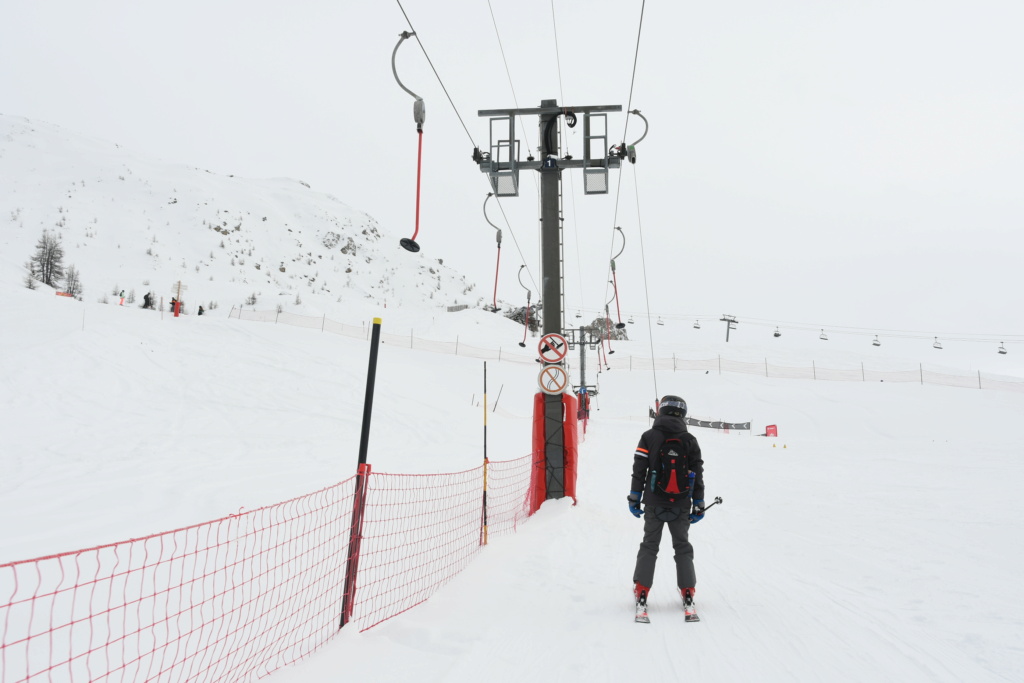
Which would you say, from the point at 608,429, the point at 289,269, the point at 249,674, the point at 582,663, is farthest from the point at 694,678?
the point at 289,269

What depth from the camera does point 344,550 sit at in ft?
19.8

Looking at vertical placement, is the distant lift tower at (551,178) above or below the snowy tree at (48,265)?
below

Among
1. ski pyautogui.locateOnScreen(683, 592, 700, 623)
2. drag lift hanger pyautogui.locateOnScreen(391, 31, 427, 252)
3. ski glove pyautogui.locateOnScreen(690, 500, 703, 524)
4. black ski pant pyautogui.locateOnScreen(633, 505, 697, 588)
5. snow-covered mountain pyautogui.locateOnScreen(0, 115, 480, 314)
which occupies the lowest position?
ski pyautogui.locateOnScreen(683, 592, 700, 623)

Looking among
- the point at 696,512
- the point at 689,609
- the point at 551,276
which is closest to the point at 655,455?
the point at 696,512

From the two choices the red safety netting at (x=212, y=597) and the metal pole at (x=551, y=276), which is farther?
the metal pole at (x=551, y=276)

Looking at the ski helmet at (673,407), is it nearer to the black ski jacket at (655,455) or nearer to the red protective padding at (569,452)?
the black ski jacket at (655,455)

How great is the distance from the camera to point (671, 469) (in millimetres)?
4473

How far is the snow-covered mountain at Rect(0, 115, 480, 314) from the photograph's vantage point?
4147 cm

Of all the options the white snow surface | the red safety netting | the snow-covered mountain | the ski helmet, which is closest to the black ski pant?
the white snow surface

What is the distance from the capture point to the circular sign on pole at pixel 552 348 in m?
8.66

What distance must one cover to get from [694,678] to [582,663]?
26.8 inches

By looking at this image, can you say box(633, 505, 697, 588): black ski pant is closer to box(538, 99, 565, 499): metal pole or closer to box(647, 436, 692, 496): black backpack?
box(647, 436, 692, 496): black backpack

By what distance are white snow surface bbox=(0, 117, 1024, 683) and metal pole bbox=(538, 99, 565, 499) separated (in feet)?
1.97

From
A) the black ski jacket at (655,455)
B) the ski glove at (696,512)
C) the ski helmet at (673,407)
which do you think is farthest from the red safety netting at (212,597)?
the ski helmet at (673,407)
